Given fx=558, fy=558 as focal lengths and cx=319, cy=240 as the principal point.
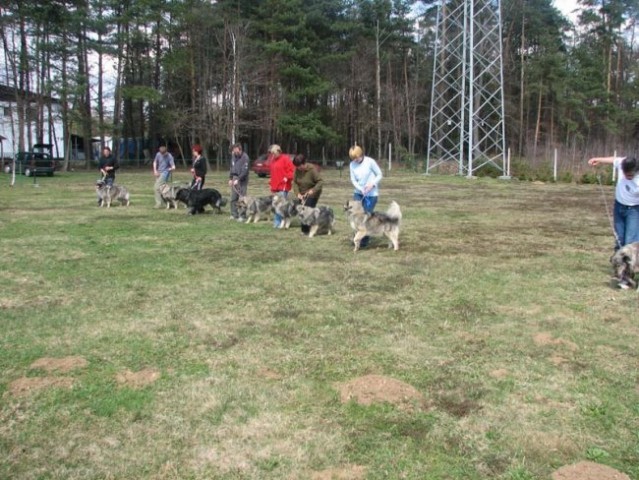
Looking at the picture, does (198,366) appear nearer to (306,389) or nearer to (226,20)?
(306,389)

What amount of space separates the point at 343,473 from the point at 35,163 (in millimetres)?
28992

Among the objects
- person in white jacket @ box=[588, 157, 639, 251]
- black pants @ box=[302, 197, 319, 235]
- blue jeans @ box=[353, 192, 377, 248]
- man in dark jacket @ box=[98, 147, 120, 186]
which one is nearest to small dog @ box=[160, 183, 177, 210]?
man in dark jacket @ box=[98, 147, 120, 186]

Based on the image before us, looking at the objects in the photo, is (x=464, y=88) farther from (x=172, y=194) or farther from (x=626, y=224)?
(x=626, y=224)

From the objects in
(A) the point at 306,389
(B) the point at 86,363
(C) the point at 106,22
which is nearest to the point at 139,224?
(B) the point at 86,363

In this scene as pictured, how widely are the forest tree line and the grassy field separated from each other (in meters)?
26.1

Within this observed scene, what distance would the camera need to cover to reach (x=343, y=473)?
293cm

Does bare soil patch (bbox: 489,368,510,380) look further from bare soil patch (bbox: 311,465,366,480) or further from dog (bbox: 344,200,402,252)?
dog (bbox: 344,200,402,252)

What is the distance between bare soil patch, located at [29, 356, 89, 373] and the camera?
4141mm

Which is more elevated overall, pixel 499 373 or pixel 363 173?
pixel 363 173

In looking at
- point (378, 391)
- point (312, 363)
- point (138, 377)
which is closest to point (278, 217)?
point (312, 363)

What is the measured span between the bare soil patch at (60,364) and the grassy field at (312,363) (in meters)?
0.02

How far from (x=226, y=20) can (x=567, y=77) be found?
25.4 m

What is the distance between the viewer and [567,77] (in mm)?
41844

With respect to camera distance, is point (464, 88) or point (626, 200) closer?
point (626, 200)
